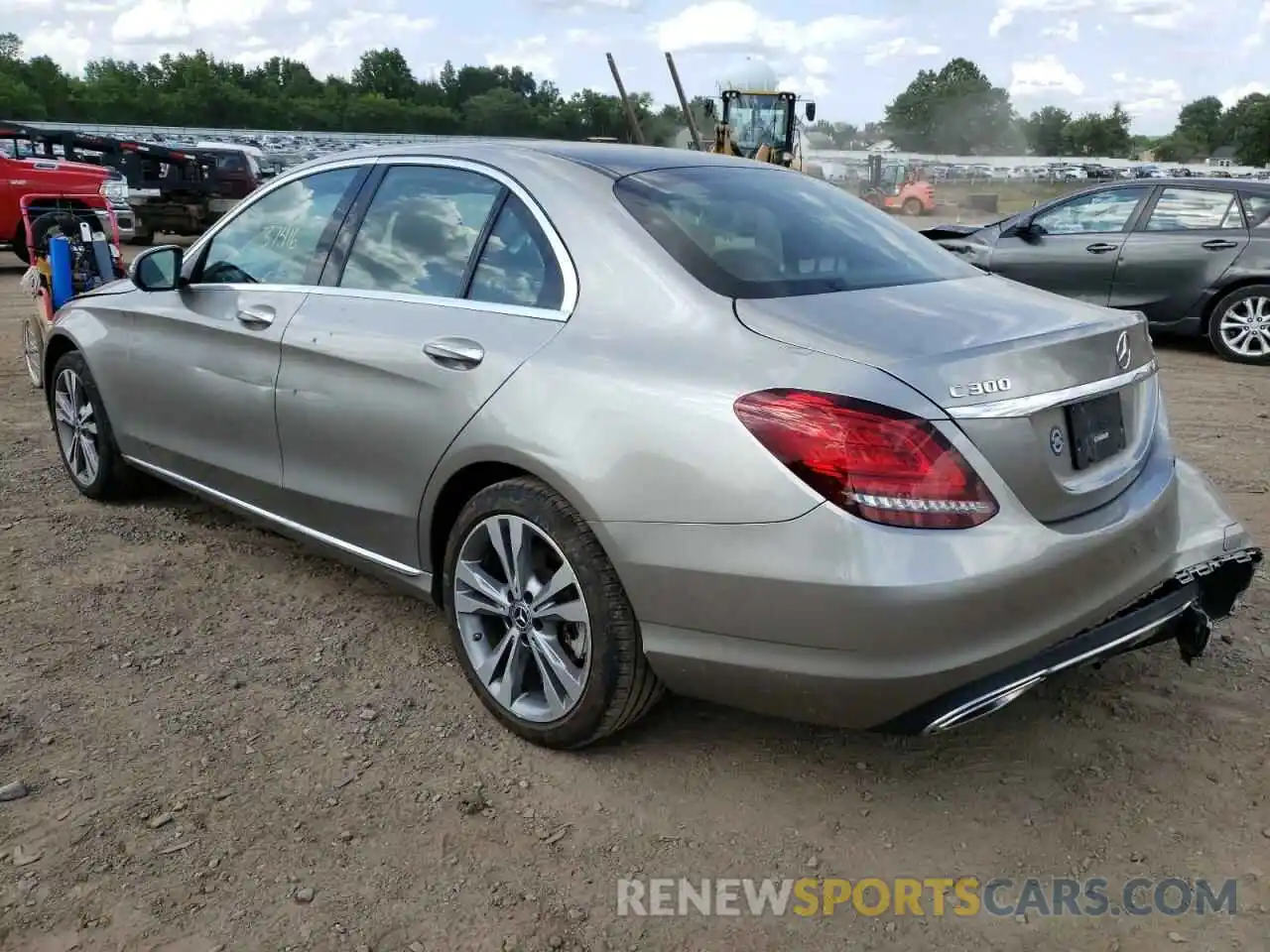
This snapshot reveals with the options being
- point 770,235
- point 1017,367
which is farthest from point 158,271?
point 1017,367

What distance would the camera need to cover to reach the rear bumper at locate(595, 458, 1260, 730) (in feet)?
7.48

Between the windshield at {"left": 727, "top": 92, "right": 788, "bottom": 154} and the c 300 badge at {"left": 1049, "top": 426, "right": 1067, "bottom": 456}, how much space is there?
2480cm

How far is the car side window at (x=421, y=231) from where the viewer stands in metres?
3.21

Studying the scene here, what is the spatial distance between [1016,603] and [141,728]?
240 cm

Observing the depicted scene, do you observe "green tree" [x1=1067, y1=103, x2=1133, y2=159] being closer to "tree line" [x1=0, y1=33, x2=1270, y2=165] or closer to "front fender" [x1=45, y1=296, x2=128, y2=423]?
"tree line" [x1=0, y1=33, x2=1270, y2=165]

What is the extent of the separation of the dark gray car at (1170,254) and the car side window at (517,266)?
7541 millimetres

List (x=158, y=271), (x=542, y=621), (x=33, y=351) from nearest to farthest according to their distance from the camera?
1. (x=542, y=621)
2. (x=158, y=271)
3. (x=33, y=351)

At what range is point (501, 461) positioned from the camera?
2.84 m

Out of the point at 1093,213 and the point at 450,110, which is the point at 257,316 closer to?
the point at 1093,213

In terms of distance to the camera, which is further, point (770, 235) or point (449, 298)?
point (449, 298)

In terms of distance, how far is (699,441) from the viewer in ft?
8.00

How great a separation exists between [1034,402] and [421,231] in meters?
1.91

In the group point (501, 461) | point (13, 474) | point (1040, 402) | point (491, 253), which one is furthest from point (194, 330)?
point (1040, 402)

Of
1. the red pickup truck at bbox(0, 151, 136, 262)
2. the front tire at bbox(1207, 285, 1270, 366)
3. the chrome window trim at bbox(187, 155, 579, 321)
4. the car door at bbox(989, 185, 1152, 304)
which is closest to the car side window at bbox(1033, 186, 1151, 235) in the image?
the car door at bbox(989, 185, 1152, 304)
